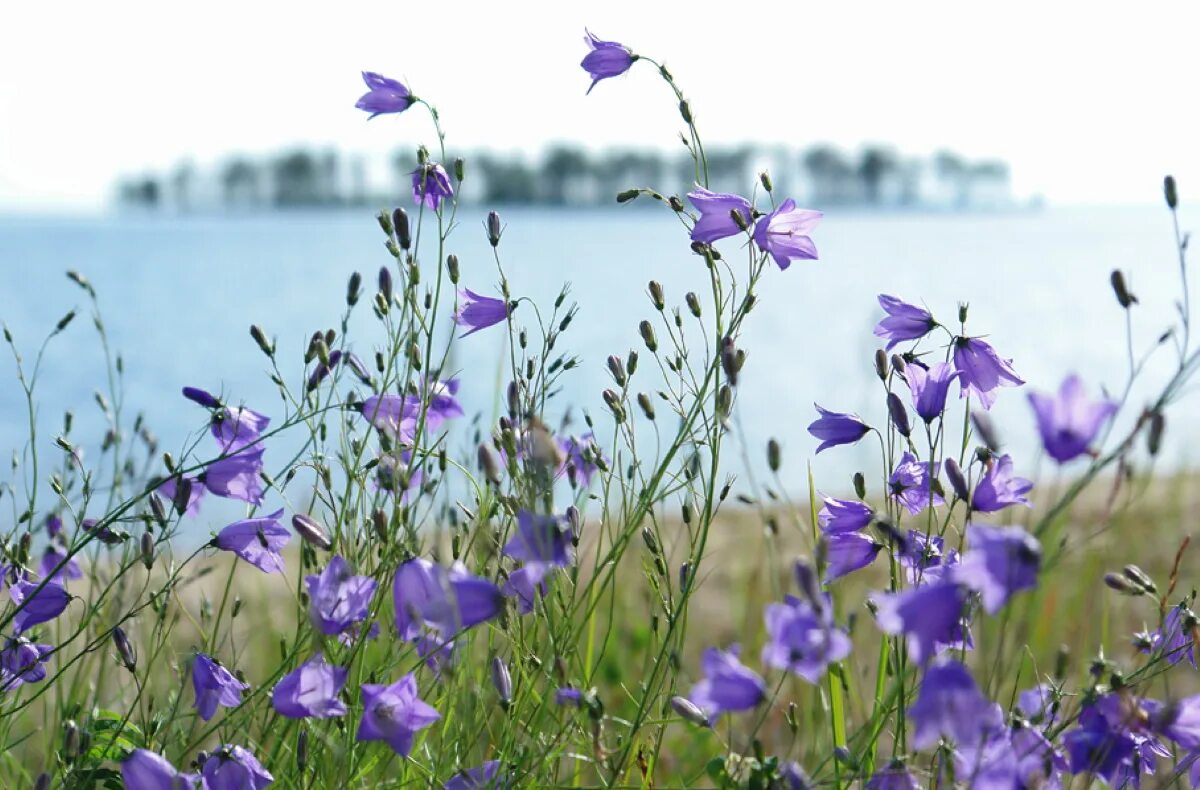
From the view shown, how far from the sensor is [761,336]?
1631cm

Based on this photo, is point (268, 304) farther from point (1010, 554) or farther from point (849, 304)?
point (1010, 554)

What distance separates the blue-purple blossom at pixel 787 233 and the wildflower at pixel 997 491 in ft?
1.34

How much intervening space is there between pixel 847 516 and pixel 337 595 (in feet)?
2.20

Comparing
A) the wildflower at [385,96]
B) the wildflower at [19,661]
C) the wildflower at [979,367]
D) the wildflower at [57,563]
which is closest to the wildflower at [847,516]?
the wildflower at [979,367]

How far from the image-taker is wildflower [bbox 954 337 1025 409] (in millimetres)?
1801

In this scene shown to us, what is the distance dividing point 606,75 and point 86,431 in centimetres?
739

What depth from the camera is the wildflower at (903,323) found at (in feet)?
6.05

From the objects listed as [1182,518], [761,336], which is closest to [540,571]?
[1182,518]

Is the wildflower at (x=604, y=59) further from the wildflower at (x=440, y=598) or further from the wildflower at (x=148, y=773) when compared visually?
the wildflower at (x=148, y=773)

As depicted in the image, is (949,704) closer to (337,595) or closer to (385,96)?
(337,595)

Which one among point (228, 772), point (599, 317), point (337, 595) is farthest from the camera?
point (599, 317)

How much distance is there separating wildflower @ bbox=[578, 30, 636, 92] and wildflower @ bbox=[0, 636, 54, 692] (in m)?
1.16

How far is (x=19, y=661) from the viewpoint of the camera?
5.82 feet

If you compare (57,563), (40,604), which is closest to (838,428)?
(40,604)
